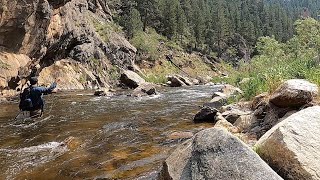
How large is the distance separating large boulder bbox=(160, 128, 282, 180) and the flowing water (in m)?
1.69

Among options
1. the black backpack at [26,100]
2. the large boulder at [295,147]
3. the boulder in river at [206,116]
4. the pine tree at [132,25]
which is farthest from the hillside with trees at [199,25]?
the large boulder at [295,147]

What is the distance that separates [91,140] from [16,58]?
17.3 metres

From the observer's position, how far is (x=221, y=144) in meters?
5.18

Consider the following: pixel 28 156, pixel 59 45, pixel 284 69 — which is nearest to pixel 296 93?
pixel 284 69

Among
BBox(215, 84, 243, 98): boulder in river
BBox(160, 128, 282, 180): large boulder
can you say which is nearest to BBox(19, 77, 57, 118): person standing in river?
BBox(215, 84, 243, 98): boulder in river

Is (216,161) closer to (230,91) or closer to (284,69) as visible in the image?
(284,69)

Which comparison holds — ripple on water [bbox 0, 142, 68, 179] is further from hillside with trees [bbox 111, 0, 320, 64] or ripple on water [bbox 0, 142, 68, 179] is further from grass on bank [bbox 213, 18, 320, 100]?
hillside with trees [bbox 111, 0, 320, 64]

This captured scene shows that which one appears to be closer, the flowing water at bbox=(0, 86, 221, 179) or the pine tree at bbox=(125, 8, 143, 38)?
the flowing water at bbox=(0, 86, 221, 179)

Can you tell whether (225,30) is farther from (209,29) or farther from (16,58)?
(16,58)

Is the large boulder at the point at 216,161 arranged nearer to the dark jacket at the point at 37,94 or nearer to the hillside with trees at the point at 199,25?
the dark jacket at the point at 37,94

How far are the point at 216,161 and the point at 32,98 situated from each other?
1058 cm

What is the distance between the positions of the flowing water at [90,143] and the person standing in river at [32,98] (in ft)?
1.57

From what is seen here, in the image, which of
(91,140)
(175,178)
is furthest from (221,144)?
(91,140)

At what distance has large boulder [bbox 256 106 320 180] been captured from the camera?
5078 mm
